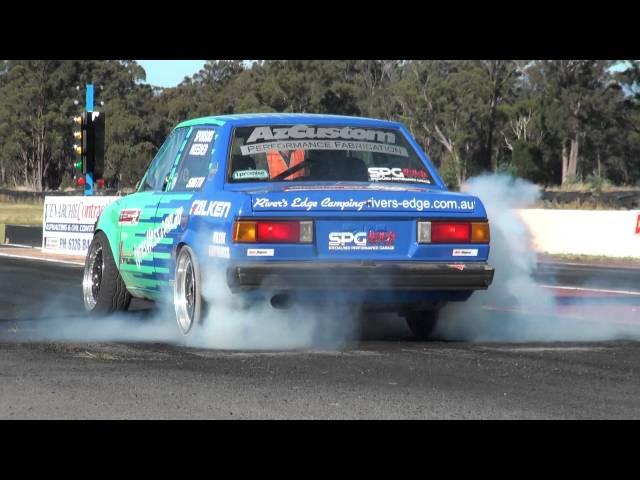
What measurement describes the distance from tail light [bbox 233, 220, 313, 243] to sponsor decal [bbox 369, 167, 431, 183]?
106 cm

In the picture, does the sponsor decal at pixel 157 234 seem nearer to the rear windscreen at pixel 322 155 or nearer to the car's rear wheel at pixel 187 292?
the car's rear wheel at pixel 187 292

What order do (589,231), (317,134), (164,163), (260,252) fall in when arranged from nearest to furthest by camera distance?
1. (260,252)
2. (317,134)
3. (164,163)
4. (589,231)

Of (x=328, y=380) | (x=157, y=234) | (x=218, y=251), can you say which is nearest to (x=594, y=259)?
(x=157, y=234)

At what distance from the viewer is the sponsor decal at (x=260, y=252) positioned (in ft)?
26.8

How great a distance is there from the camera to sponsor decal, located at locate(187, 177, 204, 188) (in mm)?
9094

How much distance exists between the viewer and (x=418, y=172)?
925 cm

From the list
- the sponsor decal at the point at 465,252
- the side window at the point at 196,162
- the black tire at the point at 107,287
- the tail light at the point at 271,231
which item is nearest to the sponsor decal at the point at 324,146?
the side window at the point at 196,162

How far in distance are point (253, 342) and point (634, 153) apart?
7688 cm

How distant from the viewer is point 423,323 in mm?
9375

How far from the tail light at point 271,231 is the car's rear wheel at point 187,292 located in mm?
578

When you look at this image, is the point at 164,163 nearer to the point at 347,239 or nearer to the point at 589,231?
the point at 347,239

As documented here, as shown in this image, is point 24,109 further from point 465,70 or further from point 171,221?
point 171,221

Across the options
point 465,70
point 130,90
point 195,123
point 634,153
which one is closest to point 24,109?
point 130,90

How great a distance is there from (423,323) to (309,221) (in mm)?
1583
